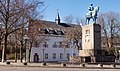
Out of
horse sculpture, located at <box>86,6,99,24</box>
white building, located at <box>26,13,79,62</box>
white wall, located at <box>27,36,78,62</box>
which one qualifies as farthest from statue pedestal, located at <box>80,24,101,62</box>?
white wall, located at <box>27,36,78,62</box>

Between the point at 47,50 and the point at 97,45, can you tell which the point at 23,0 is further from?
the point at 47,50

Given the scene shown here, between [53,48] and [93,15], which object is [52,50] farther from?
[93,15]

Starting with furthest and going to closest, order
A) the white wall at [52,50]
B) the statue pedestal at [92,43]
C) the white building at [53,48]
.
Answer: the white building at [53,48]
the white wall at [52,50]
the statue pedestal at [92,43]

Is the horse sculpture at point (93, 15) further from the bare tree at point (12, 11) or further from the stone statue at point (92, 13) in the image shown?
the bare tree at point (12, 11)

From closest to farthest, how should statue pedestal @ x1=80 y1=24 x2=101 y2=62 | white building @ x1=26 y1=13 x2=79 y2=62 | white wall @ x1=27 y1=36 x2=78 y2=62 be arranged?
1. statue pedestal @ x1=80 y1=24 x2=101 y2=62
2. white wall @ x1=27 y1=36 x2=78 y2=62
3. white building @ x1=26 y1=13 x2=79 y2=62

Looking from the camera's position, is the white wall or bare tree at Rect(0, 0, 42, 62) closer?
bare tree at Rect(0, 0, 42, 62)

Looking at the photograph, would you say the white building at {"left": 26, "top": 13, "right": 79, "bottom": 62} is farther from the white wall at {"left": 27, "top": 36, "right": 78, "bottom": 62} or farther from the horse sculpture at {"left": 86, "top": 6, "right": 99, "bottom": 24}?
the horse sculpture at {"left": 86, "top": 6, "right": 99, "bottom": 24}

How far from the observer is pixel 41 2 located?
42906mm

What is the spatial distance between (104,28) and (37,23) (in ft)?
120

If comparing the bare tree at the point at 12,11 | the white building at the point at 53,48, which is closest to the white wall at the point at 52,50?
the white building at the point at 53,48

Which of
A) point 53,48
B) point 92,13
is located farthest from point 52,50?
point 92,13

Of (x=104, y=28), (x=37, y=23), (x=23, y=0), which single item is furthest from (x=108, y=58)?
(x=104, y=28)

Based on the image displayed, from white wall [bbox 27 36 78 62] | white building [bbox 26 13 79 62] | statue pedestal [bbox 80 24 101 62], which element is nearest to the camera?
statue pedestal [bbox 80 24 101 62]

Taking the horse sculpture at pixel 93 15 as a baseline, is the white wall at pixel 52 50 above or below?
below
